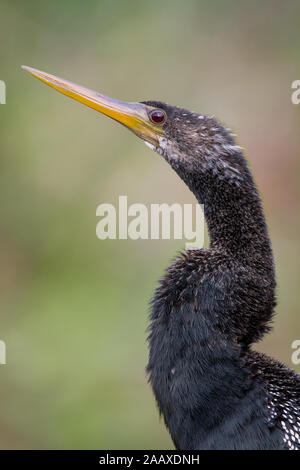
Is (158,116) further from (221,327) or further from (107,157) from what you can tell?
(107,157)

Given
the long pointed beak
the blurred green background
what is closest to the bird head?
the long pointed beak

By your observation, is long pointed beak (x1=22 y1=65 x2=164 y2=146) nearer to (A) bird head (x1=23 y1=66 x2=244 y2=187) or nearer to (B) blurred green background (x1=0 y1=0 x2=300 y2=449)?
(A) bird head (x1=23 y1=66 x2=244 y2=187)

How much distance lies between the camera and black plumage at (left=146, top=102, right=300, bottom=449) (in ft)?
11.8

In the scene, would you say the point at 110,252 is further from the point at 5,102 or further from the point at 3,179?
the point at 5,102

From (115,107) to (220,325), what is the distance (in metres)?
1.41

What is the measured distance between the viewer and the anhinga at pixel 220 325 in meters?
3.61

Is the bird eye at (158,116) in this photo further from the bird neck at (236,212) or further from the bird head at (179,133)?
the bird neck at (236,212)

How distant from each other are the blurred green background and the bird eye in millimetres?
4162

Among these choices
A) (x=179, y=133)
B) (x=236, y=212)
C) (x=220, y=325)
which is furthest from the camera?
(x=179, y=133)

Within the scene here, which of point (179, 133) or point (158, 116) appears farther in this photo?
point (158, 116)

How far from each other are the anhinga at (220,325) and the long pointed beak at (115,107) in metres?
0.25

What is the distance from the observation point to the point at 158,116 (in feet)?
14.0

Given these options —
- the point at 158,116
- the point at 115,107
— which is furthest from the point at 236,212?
the point at 115,107

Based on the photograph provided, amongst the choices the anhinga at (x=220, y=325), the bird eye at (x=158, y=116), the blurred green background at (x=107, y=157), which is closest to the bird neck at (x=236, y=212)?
the anhinga at (x=220, y=325)
